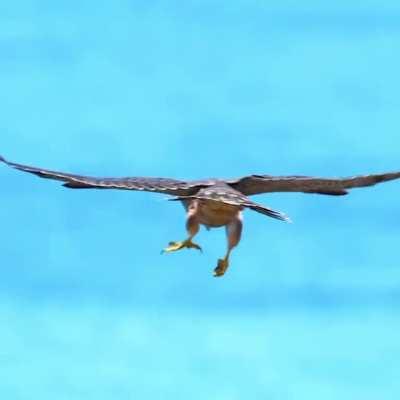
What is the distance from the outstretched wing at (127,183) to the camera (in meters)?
59.2

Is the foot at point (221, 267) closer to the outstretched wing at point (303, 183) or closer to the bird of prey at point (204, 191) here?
the bird of prey at point (204, 191)

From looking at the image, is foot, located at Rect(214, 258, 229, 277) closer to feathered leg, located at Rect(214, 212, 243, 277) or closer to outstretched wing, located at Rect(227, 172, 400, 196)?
feathered leg, located at Rect(214, 212, 243, 277)

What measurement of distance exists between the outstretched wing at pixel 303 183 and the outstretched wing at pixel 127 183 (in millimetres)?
1733

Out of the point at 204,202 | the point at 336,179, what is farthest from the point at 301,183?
the point at 204,202

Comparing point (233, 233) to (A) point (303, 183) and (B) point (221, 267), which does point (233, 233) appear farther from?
(A) point (303, 183)

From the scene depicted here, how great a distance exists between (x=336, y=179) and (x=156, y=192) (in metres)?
5.62

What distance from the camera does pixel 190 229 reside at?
5884 centimetres

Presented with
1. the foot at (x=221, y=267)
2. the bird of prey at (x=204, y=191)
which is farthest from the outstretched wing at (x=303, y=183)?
the foot at (x=221, y=267)

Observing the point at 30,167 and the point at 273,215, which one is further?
the point at 30,167

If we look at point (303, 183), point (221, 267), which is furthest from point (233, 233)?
point (303, 183)

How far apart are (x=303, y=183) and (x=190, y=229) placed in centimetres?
486

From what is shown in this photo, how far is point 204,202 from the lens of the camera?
192ft

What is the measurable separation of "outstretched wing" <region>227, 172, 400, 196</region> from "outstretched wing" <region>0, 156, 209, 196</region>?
1.73m

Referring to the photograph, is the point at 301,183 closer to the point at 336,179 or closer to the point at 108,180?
the point at 336,179
